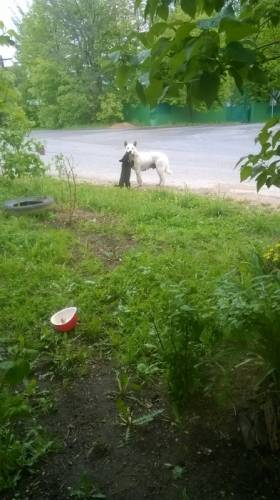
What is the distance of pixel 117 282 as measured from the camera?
3559mm

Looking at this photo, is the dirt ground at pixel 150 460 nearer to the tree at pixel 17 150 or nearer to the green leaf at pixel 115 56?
the green leaf at pixel 115 56

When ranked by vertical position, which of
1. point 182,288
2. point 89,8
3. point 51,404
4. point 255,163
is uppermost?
point 89,8

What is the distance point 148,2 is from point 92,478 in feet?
5.95

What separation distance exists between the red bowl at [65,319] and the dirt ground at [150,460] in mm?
733

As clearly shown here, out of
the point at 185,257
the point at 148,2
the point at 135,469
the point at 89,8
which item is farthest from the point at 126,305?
the point at 89,8

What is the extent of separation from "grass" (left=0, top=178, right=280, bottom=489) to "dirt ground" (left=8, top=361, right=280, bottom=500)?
4.9 inches

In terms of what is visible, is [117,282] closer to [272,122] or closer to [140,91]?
[272,122]

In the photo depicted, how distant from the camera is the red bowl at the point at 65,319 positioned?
2.86 meters

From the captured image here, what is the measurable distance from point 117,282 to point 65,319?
0.72 m

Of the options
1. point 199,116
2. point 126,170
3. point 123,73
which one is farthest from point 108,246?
point 199,116

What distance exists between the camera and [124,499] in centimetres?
165

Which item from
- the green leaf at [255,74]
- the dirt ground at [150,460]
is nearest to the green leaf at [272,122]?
the green leaf at [255,74]

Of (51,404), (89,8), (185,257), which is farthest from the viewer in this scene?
(89,8)

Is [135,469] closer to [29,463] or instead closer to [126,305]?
[29,463]
